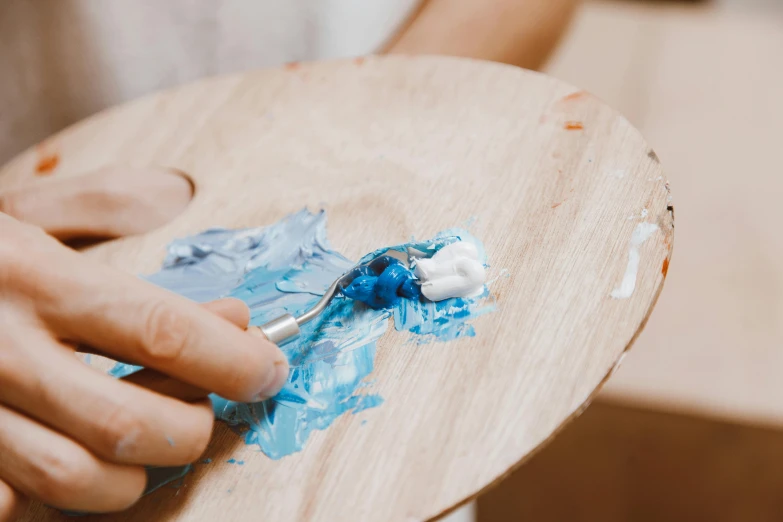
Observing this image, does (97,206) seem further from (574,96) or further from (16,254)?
(574,96)

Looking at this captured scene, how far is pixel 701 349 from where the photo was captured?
1.03m

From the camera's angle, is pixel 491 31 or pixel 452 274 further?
pixel 491 31

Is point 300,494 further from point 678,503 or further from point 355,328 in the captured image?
point 678,503

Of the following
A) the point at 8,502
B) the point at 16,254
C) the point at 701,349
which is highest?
the point at 16,254

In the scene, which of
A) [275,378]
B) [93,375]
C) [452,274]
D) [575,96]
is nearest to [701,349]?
[575,96]

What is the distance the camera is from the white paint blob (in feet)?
1.63

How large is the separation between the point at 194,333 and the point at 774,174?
115 cm

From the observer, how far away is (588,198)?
0.54 m

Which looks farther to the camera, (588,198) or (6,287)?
(588,198)

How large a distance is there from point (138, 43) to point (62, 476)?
2.70 feet

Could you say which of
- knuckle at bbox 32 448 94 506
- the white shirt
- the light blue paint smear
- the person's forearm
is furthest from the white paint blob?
the white shirt

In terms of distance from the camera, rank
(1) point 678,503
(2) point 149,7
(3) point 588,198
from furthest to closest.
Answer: (1) point 678,503, (2) point 149,7, (3) point 588,198

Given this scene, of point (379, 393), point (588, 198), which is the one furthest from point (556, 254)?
point (379, 393)

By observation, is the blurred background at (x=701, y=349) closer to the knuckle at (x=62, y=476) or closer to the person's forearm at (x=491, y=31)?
the person's forearm at (x=491, y=31)
